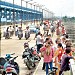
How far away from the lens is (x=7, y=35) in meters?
31.9

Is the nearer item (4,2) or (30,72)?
(30,72)

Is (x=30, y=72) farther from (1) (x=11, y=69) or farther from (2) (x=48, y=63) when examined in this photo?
(1) (x=11, y=69)

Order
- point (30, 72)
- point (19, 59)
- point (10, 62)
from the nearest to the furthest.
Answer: point (10, 62), point (30, 72), point (19, 59)

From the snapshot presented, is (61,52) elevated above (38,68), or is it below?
above

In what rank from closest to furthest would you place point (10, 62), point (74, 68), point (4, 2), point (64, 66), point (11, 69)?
point (74, 68), point (64, 66), point (11, 69), point (10, 62), point (4, 2)

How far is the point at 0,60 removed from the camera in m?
11.0

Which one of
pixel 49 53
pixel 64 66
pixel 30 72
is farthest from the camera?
pixel 30 72

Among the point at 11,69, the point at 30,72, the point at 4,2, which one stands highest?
the point at 4,2

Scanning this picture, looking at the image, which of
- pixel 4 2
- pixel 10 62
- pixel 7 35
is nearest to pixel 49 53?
pixel 10 62

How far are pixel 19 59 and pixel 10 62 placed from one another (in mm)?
6465

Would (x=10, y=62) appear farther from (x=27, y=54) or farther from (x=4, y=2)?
(x=4, y=2)

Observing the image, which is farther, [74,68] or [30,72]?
[30,72]

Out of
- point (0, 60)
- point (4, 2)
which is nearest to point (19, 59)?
point (0, 60)

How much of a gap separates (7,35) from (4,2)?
2338cm
